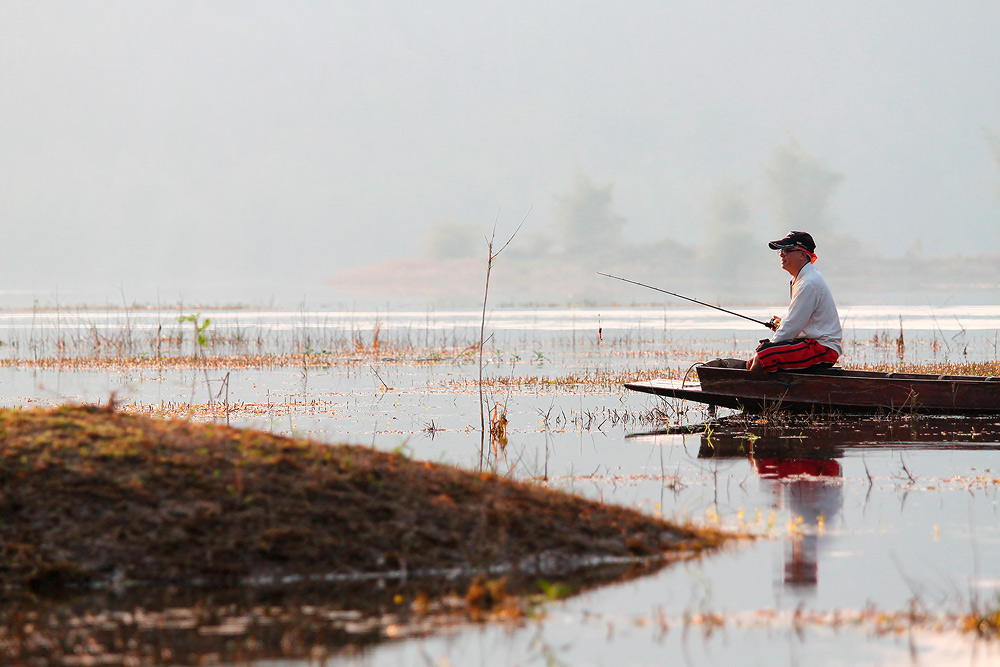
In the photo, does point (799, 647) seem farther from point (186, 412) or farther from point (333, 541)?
point (186, 412)

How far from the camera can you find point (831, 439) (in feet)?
36.0

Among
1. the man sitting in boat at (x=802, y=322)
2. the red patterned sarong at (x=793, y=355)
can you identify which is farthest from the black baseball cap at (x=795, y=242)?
the red patterned sarong at (x=793, y=355)

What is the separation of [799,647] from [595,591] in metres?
1.19

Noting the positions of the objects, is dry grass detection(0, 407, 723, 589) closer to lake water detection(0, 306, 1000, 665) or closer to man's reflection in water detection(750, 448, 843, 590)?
man's reflection in water detection(750, 448, 843, 590)

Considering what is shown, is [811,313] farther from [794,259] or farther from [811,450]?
[811,450]

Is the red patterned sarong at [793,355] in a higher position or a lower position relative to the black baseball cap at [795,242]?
lower

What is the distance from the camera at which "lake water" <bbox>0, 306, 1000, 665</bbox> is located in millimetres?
4672

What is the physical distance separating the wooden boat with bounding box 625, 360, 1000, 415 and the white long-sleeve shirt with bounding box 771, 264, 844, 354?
1.58ft

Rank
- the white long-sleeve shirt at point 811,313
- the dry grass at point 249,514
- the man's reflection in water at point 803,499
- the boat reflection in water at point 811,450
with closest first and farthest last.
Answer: the dry grass at point 249,514 < the man's reflection in water at point 803,499 < the boat reflection in water at point 811,450 < the white long-sleeve shirt at point 811,313

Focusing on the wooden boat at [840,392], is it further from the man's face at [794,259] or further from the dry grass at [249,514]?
the dry grass at [249,514]

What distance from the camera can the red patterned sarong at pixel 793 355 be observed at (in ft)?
40.0

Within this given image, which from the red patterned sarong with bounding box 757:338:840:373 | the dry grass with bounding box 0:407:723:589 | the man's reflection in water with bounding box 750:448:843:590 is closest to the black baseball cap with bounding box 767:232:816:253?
the red patterned sarong with bounding box 757:338:840:373

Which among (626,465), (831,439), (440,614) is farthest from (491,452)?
(440,614)

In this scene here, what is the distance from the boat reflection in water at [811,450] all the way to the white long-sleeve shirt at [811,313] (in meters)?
1.04
